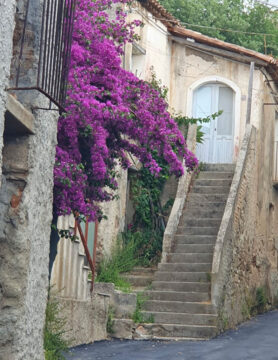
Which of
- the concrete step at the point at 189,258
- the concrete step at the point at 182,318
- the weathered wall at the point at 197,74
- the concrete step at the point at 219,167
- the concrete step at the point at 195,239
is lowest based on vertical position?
the concrete step at the point at 182,318

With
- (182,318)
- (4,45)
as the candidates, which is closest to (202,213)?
(182,318)

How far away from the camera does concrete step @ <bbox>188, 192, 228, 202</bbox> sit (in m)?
17.4

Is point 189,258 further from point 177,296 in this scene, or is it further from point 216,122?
point 216,122

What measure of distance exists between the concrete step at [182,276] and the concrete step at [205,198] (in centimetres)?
261

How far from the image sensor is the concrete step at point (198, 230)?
16.3 metres

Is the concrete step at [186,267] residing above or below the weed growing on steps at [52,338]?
above

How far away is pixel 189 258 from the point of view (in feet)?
51.1

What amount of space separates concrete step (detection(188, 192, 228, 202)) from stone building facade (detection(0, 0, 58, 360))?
10.7 meters

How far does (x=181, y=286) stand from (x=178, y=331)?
4.25 feet

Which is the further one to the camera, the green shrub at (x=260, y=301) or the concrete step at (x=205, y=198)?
the green shrub at (x=260, y=301)

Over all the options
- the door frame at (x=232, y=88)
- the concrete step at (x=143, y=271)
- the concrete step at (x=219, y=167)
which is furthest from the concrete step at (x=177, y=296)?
the door frame at (x=232, y=88)

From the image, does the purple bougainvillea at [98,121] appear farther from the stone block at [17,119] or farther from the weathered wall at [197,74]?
the weathered wall at [197,74]

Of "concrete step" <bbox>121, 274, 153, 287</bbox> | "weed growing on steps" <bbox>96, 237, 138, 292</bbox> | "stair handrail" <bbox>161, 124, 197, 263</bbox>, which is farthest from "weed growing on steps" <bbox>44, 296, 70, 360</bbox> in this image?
"stair handrail" <bbox>161, 124, 197, 263</bbox>

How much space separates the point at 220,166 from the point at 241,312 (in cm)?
420
